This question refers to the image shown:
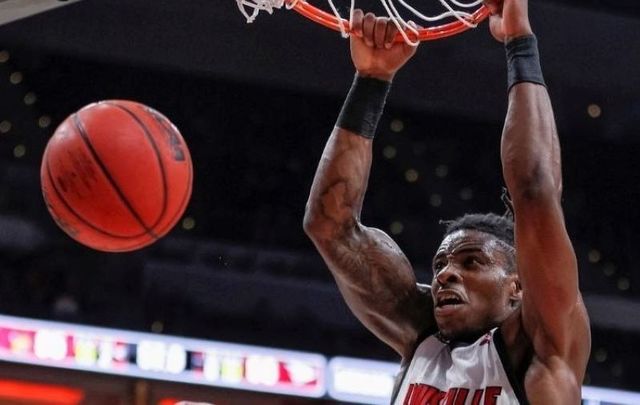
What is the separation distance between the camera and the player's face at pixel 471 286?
3.10m

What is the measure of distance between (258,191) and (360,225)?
16.9 ft

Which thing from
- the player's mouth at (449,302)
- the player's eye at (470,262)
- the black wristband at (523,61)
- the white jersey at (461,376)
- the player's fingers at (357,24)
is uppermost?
the player's fingers at (357,24)

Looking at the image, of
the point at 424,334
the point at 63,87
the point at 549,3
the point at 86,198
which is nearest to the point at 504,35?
the point at 424,334

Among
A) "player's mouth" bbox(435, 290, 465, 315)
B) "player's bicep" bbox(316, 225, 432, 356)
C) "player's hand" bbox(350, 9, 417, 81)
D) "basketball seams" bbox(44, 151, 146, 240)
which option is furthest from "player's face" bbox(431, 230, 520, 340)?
"basketball seams" bbox(44, 151, 146, 240)

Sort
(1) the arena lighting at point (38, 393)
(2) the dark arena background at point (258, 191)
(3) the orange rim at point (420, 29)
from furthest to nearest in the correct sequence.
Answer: (2) the dark arena background at point (258, 191) → (1) the arena lighting at point (38, 393) → (3) the orange rim at point (420, 29)

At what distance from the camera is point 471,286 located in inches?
122

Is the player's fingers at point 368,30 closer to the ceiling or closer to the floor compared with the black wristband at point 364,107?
closer to the ceiling

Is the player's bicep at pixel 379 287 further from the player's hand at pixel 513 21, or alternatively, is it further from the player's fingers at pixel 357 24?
the player's hand at pixel 513 21

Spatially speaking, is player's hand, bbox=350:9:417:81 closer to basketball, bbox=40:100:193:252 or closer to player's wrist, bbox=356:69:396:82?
player's wrist, bbox=356:69:396:82

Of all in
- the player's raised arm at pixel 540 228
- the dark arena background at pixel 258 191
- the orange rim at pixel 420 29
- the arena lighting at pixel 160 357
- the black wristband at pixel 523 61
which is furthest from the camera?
the dark arena background at pixel 258 191

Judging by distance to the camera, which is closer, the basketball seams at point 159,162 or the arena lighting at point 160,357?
the basketball seams at point 159,162

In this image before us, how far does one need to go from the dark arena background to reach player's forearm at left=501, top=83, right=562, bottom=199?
3.75m

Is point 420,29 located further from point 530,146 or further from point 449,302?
point 449,302

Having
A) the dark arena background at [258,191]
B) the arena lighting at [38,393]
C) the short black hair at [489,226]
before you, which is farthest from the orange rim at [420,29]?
the arena lighting at [38,393]
